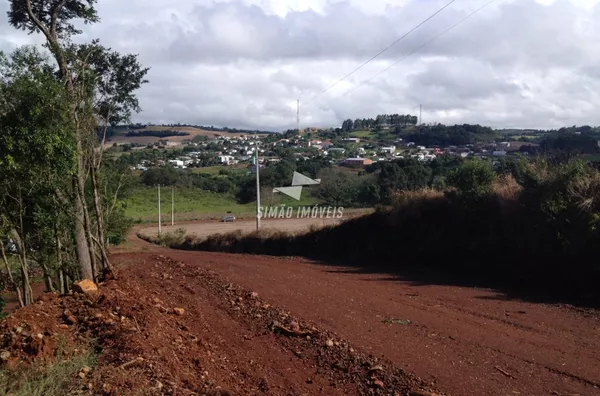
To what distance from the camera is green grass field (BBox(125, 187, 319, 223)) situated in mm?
57831

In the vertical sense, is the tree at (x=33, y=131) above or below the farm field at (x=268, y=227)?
above

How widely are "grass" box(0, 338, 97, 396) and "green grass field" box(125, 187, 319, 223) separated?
46.6 meters

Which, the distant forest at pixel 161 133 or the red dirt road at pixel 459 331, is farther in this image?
the distant forest at pixel 161 133

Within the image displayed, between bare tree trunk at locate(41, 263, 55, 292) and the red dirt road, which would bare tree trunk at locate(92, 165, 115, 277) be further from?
the red dirt road

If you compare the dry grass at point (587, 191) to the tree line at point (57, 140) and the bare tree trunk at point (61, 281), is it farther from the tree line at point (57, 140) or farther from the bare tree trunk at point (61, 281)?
the bare tree trunk at point (61, 281)

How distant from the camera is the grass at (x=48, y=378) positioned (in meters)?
6.17

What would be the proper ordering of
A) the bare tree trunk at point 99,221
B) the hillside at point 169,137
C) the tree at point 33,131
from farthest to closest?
the hillside at point 169,137 → the bare tree trunk at point 99,221 → the tree at point 33,131

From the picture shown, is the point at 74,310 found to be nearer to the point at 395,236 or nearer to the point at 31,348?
the point at 31,348

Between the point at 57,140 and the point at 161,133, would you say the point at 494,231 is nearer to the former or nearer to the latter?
the point at 57,140

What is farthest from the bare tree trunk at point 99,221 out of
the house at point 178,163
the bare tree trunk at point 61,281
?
the house at point 178,163

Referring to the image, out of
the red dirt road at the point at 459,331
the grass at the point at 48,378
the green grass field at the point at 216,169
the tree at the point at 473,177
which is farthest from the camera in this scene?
the green grass field at the point at 216,169

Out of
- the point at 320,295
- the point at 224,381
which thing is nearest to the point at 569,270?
the point at 320,295

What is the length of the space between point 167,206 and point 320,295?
182ft

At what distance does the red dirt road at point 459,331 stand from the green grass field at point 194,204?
39.6m
